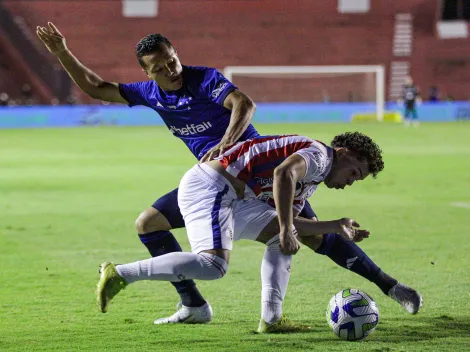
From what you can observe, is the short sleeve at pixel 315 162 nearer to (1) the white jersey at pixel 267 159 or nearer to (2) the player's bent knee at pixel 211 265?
(1) the white jersey at pixel 267 159

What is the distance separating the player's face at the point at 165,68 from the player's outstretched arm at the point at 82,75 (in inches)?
21.4

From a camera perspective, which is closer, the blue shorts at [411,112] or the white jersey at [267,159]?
the white jersey at [267,159]

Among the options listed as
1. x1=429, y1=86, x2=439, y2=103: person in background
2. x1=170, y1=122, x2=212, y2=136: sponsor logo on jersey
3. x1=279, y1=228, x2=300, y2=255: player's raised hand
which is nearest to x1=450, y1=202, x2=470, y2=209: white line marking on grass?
x1=170, y1=122, x2=212, y2=136: sponsor logo on jersey

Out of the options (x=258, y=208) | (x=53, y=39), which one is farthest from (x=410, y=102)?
(x=258, y=208)

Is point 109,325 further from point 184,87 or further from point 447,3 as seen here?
point 447,3

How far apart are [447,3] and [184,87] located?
1623 inches

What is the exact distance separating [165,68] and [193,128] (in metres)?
0.50

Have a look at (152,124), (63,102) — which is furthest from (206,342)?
(63,102)

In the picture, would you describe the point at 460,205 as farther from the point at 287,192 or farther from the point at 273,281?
the point at 287,192

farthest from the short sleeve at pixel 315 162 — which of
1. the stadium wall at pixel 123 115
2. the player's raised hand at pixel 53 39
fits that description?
the stadium wall at pixel 123 115

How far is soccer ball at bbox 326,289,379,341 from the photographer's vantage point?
5.38m

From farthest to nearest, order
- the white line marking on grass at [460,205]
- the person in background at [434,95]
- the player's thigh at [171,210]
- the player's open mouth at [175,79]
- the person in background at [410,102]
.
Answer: the person in background at [434,95]
the person in background at [410,102]
the white line marking on grass at [460,205]
the player's open mouth at [175,79]
the player's thigh at [171,210]

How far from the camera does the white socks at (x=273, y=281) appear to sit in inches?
220

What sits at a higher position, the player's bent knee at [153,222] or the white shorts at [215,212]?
the white shorts at [215,212]
